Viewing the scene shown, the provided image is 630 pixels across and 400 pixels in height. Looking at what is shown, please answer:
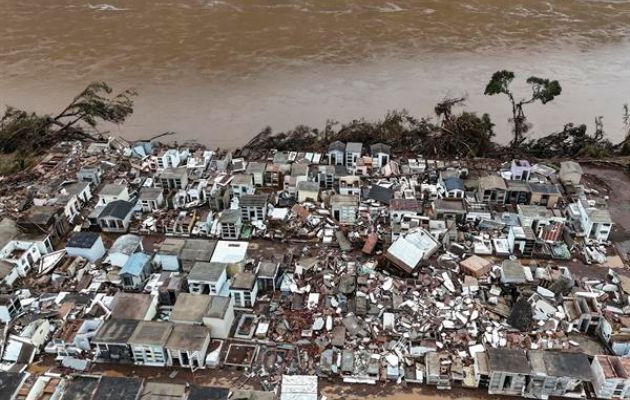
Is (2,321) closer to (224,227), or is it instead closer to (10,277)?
(10,277)

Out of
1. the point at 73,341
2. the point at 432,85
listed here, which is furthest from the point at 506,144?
the point at 73,341

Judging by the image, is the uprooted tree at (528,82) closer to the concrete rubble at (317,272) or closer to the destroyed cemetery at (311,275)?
the destroyed cemetery at (311,275)

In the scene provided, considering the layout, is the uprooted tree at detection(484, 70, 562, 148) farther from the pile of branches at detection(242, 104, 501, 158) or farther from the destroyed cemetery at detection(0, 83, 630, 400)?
the destroyed cemetery at detection(0, 83, 630, 400)

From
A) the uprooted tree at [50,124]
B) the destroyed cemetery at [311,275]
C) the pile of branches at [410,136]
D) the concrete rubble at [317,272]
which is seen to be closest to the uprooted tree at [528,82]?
the pile of branches at [410,136]

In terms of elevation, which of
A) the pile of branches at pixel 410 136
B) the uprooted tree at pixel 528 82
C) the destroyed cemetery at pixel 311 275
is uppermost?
the uprooted tree at pixel 528 82

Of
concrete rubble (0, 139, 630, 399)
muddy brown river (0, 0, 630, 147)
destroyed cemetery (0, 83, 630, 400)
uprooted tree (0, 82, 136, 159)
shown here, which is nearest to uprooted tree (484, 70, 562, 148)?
muddy brown river (0, 0, 630, 147)

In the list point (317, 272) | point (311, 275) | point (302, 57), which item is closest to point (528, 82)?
point (317, 272)
